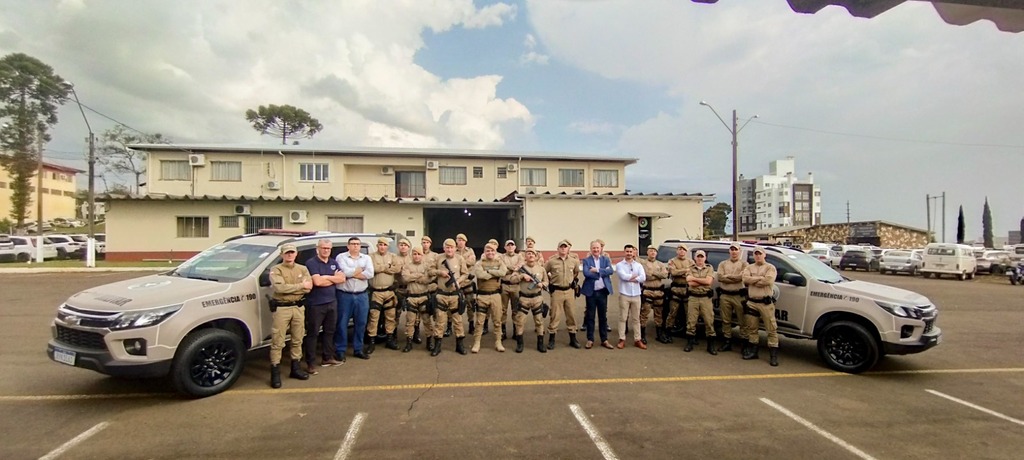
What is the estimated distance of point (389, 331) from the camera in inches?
276

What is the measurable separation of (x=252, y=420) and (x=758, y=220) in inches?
4265

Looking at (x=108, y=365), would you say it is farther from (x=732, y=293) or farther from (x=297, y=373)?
(x=732, y=293)

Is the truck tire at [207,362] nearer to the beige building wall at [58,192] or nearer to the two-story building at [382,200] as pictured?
the two-story building at [382,200]

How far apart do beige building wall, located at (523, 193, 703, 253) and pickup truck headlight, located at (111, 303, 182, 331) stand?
64.4ft

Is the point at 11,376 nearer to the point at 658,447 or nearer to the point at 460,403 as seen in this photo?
the point at 460,403

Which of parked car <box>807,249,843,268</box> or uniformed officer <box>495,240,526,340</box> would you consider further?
parked car <box>807,249,843,268</box>

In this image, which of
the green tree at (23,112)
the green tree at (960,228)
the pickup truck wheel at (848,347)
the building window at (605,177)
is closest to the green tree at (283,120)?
the green tree at (23,112)

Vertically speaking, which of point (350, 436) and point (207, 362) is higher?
point (207, 362)

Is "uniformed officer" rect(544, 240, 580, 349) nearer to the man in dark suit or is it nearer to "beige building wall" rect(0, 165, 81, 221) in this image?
the man in dark suit

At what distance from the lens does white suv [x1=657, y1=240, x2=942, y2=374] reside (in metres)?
5.94

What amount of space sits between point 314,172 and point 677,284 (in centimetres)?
2687

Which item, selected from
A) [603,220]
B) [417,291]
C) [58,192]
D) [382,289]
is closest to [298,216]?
[603,220]

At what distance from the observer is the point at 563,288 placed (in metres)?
7.31

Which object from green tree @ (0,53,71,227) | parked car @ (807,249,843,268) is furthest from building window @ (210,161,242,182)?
parked car @ (807,249,843,268)
